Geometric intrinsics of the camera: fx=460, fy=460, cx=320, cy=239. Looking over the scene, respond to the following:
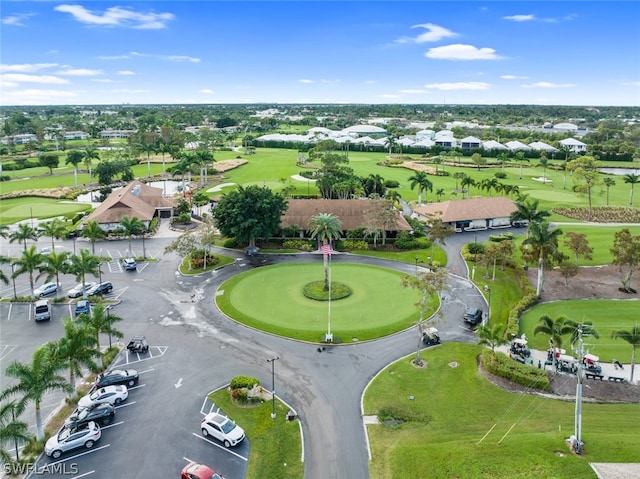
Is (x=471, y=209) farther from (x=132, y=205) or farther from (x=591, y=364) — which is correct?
(x=132, y=205)

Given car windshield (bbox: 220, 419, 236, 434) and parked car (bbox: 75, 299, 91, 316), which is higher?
parked car (bbox: 75, 299, 91, 316)

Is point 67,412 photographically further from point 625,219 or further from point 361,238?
point 625,219

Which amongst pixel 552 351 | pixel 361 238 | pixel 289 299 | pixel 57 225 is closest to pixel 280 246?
pixel 361 238

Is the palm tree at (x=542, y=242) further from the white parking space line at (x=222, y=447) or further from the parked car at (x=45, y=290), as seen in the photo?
the parked car at (x=45, y=290)

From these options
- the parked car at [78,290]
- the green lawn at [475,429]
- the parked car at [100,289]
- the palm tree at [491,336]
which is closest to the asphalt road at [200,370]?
the parked car at [100,289]

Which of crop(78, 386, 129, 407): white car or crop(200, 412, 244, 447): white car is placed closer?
crop(200, 412, 244, 447): white car

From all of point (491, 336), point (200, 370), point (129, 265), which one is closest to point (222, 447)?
point (200, 370)

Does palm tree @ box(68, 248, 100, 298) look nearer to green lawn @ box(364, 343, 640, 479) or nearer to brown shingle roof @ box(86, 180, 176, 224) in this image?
brown shingle roof @ box(86, 180, 176, 224)

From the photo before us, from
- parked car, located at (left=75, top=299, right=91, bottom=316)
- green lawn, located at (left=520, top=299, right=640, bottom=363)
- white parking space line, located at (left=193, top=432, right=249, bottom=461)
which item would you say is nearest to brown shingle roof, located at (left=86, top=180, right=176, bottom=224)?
parked car, located at (left=75, top=299, right=91, bottom=316)
